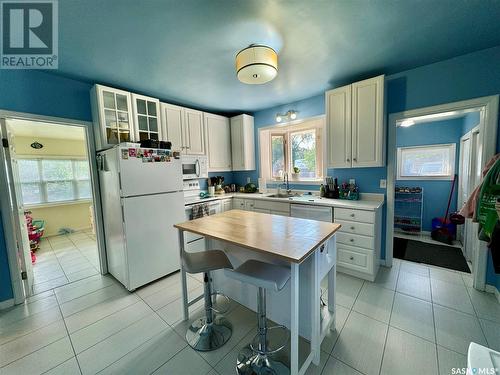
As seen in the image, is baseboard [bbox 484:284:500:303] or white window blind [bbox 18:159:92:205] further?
white window blind [bbox 18:159:92:205]

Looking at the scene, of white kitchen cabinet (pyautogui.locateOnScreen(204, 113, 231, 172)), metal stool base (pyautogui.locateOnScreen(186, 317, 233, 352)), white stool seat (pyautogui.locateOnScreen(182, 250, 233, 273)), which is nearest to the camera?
white stool seat (pyautogui.locateOnScreen(182, 250, 233, 273))

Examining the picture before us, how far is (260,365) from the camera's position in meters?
1.41

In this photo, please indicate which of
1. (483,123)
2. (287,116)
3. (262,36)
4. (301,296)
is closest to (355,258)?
(301,296)

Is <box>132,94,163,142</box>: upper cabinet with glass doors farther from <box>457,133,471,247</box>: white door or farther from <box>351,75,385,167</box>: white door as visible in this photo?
<box>457,133,471,247</box>: white door

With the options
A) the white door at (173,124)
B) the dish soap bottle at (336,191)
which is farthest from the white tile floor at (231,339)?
the white door at (173,124)

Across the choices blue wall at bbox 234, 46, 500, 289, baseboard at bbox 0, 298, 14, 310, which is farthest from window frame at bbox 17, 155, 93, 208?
blue wall at bbox 234, 46, 500, 289

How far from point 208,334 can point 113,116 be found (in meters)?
2.71

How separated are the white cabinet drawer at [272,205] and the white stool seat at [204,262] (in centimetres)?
156

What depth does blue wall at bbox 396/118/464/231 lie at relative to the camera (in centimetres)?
383

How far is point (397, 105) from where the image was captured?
2.58m

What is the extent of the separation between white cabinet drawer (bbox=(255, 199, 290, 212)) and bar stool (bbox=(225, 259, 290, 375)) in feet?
5.50

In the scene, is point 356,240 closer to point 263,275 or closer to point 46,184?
point 263,275

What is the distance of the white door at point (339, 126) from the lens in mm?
2670

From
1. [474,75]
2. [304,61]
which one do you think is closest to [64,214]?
[304,61]
